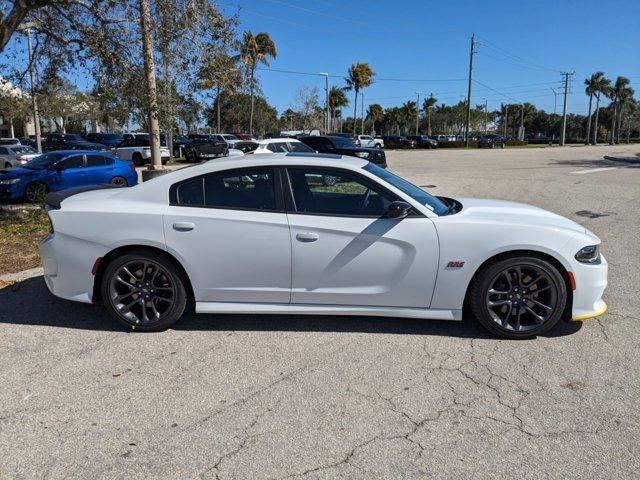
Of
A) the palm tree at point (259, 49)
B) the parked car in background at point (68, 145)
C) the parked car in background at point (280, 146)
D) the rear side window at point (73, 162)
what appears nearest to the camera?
the rear side window at point (73, 162)

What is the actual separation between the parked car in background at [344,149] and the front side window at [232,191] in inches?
621

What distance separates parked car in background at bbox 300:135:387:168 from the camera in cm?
2062

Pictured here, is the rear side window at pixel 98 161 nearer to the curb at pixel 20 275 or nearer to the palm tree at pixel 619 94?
the curb at pixel 20 275

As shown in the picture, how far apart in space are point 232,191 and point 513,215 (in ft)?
7.79

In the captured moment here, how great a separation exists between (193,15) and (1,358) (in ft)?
24.3

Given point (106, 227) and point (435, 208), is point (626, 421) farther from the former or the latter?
point (106, 227)

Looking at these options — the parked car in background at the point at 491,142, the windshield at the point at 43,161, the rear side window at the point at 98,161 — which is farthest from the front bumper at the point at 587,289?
the parked car in background at the point at 491,142

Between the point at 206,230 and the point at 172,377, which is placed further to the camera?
the point at 206,230

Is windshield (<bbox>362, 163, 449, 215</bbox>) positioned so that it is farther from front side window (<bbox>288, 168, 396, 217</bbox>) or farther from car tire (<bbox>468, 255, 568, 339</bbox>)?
car tire (<bbox>468, 255, 568, 339</bbox>)

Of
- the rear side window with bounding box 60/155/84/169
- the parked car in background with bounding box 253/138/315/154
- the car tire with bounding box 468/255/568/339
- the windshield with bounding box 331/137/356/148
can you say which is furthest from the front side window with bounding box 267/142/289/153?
the car tire with bounding box 468/255/568/339

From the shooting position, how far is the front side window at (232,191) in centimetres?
428

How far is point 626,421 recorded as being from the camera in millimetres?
3027

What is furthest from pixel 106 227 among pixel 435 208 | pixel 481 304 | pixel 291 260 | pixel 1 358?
pixel 481 304

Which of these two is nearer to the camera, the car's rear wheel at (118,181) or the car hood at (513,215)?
the car hood at (513,215)
